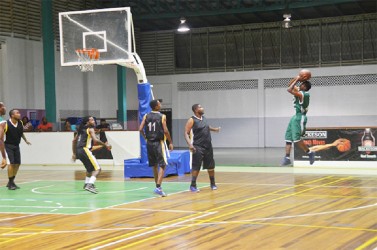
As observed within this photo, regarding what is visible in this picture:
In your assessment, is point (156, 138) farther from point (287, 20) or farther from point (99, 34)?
point (287, 20)

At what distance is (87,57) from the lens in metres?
16.8

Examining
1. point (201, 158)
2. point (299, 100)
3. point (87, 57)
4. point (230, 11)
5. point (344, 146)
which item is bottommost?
point (344, 146)

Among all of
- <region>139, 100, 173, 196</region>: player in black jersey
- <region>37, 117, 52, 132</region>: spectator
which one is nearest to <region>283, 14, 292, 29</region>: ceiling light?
<region>37, 117, 52, 132</region>: spectator

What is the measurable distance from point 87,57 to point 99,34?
749 mm

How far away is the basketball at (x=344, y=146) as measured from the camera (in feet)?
62.2

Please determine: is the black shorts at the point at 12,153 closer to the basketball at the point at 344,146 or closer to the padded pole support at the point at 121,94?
the basketball at the point at 344,146

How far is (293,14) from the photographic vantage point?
1316 inches

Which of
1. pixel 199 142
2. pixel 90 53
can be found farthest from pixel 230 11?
pixel 199 142

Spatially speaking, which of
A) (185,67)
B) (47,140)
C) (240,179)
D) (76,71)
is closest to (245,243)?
(240,179)

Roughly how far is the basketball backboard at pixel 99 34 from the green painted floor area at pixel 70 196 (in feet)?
11.8

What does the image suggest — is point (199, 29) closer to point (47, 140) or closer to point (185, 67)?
point (185, 67)

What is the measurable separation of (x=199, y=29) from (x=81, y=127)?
2409 centimetres

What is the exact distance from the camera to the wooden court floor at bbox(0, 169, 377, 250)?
7590 mm

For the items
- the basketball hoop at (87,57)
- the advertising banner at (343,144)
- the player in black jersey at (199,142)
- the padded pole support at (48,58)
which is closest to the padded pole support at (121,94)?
the padded pole support at (48,58)
